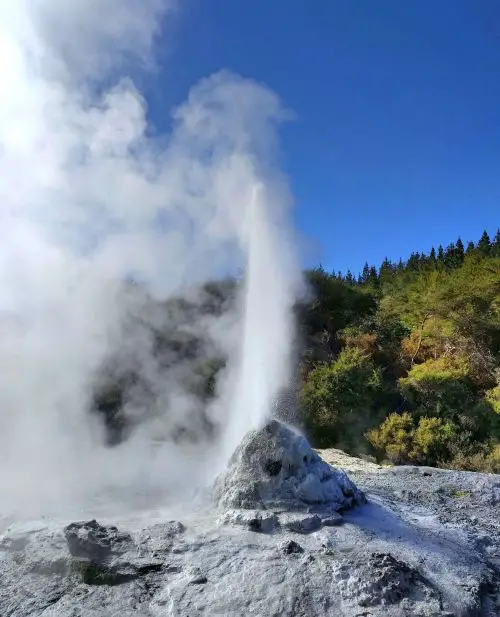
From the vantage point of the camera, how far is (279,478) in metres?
4.95

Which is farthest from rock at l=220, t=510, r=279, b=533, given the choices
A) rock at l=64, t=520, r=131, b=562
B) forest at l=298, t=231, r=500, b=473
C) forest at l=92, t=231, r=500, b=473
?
forest at l=298, t=231, r=500, b=473

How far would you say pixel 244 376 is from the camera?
6.46 meters

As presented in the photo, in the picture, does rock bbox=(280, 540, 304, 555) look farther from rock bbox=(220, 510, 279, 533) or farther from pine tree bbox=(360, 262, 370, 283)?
pine tree bbox=(360, 262, 370, 283)

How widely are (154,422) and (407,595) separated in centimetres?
668

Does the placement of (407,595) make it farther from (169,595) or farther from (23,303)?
(23,303)

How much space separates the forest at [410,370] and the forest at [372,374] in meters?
0.03

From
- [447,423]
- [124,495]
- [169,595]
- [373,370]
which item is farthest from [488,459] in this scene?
[169,595]

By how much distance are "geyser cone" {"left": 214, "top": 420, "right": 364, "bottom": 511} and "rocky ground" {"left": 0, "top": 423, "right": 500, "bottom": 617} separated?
0.01m

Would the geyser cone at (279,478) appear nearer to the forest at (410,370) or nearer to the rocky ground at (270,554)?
the rocky ground at (270,554)

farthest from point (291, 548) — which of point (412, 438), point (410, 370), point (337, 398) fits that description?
point (410, 370)

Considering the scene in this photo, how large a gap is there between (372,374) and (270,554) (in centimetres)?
884

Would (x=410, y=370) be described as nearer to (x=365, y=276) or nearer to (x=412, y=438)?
(x=412, y=438)

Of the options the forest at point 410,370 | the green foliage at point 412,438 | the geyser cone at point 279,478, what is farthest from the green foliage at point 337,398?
the geyser cone at point 279,478

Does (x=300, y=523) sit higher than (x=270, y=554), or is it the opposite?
(x=300, y=523)
